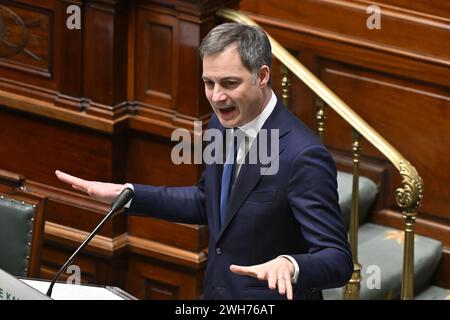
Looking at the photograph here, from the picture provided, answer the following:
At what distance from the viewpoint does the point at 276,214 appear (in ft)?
11.7

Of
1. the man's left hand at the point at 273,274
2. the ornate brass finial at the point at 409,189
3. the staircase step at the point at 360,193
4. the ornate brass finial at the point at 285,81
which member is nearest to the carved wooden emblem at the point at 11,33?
the ornate brass finial at the point at 285,81

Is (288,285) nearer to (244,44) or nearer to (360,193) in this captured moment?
(244,44)

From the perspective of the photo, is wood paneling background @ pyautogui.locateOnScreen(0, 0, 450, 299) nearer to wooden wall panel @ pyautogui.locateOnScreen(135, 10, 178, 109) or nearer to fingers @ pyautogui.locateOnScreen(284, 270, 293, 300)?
wooden wall panel @ pyautogui.locateOnScreen(135, 10, 178, 109)

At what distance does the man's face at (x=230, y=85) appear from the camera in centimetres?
336

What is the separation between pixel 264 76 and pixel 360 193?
7.55 ft

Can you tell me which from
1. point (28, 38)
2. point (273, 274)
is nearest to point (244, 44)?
point (273, 274)

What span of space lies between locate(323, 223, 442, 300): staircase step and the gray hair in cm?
192

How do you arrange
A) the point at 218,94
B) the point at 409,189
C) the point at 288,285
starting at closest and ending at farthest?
the point at 288,285
the point at 218,94
the point at 409,189

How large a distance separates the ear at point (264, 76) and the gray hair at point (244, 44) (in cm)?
1

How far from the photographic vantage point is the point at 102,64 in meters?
5.00

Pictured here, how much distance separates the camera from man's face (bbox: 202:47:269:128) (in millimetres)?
3355

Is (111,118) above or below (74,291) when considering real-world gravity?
above

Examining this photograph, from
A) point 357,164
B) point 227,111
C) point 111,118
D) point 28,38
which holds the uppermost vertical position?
point 28,38
